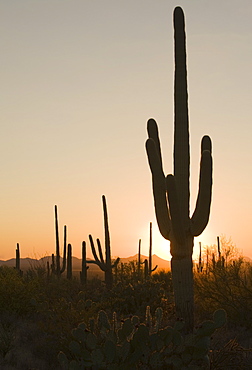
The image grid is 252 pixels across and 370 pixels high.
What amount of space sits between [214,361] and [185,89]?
7.37m

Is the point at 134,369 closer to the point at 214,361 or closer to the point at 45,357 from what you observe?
Result: the point at 214,361

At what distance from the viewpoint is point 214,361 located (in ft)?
24.3

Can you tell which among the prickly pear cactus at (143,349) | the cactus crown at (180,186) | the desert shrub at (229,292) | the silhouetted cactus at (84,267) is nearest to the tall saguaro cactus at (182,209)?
the cactus crown at (180,186)


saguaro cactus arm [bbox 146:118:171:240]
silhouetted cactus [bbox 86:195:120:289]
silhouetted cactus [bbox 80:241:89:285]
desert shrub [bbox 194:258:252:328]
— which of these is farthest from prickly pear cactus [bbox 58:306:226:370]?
silhouetted cactus [bbox 80:241:89:285]

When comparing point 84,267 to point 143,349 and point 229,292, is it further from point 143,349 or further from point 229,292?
point 143,349

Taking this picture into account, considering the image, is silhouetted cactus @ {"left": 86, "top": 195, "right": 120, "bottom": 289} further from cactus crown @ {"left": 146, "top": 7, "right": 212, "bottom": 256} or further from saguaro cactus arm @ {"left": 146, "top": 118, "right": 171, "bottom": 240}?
cactus crown @ {"left": 146, "top": 7, "right": 212, "bottom": 256}

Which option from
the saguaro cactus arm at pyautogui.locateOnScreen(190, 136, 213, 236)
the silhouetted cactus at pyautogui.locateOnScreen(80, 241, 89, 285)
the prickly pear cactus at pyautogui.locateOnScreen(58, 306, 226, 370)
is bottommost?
the prickly pear cactus at pyautogui.locateOnScreen(58, 306, 226, 370)

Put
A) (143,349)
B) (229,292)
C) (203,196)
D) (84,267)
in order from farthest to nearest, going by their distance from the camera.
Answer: (84,267) → (229,292) → (203,196) → (143,349)

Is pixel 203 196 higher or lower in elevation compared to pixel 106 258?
higher

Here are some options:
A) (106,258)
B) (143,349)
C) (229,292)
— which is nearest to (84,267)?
(106,258)

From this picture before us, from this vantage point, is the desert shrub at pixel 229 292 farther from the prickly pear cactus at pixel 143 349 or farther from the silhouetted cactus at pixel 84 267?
the silhouetted cactus at pixel 84 267

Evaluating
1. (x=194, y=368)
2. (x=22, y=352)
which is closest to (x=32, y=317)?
(x=22, y=352)

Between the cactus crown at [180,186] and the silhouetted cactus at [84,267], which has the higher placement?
the cactus crown at [180,186]

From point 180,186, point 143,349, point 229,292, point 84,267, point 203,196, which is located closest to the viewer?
point 143,349
